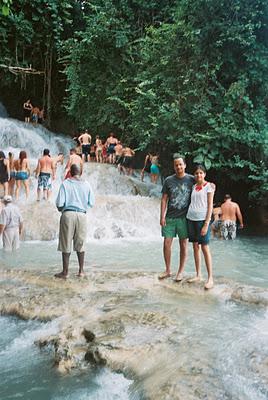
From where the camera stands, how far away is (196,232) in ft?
18.7

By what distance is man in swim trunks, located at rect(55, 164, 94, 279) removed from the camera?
5.98 metres

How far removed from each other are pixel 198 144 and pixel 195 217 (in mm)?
9039

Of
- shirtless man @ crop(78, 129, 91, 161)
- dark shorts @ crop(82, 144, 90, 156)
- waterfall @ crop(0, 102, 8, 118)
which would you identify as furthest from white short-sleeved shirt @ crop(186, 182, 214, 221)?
waterfall @ crop(0, 102, 8, 118)

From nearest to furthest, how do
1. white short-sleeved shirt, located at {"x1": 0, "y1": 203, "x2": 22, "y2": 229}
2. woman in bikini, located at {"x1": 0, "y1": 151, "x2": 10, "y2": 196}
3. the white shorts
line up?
white short-sleeved shirt, located at {"x1": 0, "y1": 203, "x2": 22, "y2": 229} → the white shorts → woman in bikini, located at {"x1": 0, "y1": 151, "x2": 10, "y2": 196}

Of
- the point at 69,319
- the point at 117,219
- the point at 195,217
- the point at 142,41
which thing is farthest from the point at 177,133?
the point at 69,319

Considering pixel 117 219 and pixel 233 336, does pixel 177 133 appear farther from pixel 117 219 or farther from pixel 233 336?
pixel 233 336

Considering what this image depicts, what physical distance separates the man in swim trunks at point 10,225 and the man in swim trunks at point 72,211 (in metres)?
3.02

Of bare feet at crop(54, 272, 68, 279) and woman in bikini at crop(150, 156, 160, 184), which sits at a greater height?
woman in bikini at crop(150, 156, 160, 184)

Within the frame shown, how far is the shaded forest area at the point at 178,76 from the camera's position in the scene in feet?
45.2

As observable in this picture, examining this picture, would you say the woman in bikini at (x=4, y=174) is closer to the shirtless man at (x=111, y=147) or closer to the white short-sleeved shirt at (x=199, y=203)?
the shirtless man at (x=111, y=147)

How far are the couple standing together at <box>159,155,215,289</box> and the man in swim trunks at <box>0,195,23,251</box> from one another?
3.99m

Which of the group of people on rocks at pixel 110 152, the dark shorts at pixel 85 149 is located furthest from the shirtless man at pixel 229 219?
the dark shorts at pixel 85 149

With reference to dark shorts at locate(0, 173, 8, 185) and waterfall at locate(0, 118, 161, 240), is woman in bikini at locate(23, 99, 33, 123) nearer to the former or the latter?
waterfall at locate(0, 118, 161, 240)

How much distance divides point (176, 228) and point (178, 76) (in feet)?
34.6
